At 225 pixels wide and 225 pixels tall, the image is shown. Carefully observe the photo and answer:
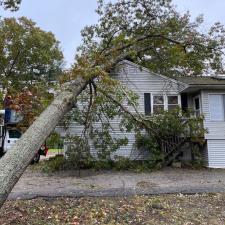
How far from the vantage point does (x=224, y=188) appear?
908 cm

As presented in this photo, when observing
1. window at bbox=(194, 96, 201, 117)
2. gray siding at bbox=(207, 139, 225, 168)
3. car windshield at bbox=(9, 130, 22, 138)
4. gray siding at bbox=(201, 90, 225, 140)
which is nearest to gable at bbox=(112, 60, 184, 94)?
window at bbox=(194, 96, 201, 117)

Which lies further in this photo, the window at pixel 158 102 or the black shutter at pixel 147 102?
the window at pixel 158 102

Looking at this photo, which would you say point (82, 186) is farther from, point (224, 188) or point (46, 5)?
point (46, 5)

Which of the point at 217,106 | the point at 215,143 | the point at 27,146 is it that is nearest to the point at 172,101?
the point at 217,106

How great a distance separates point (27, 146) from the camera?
21.2ft

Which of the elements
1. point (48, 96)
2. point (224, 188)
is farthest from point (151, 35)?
point (224, 188)

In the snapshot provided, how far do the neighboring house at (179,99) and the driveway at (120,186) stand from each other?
133 inches

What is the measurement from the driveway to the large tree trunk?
5.99 ft

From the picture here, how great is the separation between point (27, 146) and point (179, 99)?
11.9 metres

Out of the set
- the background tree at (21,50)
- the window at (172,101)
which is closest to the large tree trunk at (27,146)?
the window at (172,101)

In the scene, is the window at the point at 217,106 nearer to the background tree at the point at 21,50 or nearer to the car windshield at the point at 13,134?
the car windshield at the point at 13,134

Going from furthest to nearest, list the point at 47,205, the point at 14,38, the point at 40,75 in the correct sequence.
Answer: the point at 40,75 → the point at 14,38 → the point at 47,205

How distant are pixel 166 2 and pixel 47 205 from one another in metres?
14.2

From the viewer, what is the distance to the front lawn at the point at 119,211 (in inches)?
247
